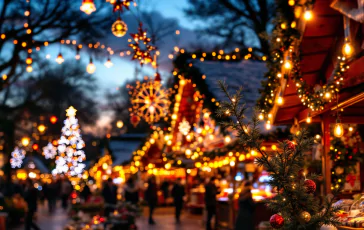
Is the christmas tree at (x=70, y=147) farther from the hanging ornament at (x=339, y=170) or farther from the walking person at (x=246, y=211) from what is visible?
the hanging ornament at (x=339, y=170)

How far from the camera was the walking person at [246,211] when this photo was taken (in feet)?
40.7

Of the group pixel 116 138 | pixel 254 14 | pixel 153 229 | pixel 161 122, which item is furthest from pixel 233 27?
pixel 116 138

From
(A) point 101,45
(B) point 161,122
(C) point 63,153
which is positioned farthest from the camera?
(C) point 63,153

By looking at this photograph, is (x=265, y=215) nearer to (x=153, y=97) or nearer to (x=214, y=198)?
(x=214, y=198)

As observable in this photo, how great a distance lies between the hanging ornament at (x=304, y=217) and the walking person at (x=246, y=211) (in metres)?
7.08

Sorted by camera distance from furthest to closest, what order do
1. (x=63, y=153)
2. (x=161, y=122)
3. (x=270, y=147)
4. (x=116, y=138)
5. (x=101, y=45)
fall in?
(x=116, y=138)
(x=63, y=153)
(x=161, y=122)
(x=101, y=45)
(x=270, y=147)

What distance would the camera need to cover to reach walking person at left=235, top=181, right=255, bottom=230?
1241cm

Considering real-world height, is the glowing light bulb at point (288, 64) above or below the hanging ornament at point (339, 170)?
above

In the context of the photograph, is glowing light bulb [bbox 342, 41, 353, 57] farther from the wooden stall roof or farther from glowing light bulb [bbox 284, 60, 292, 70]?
glowing light bulb [bbox 284, 60, 292, 70]

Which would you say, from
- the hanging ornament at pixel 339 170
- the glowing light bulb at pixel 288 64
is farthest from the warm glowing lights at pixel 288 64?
the hanging ornament at pixel 339 170

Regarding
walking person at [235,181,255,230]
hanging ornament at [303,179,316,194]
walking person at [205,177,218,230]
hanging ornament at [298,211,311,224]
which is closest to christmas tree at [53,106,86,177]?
walking person at [205,177,218,230]

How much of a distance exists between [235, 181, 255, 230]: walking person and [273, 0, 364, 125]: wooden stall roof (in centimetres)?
197

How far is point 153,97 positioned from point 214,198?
3.70m

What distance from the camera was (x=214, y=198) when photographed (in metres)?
19.0
